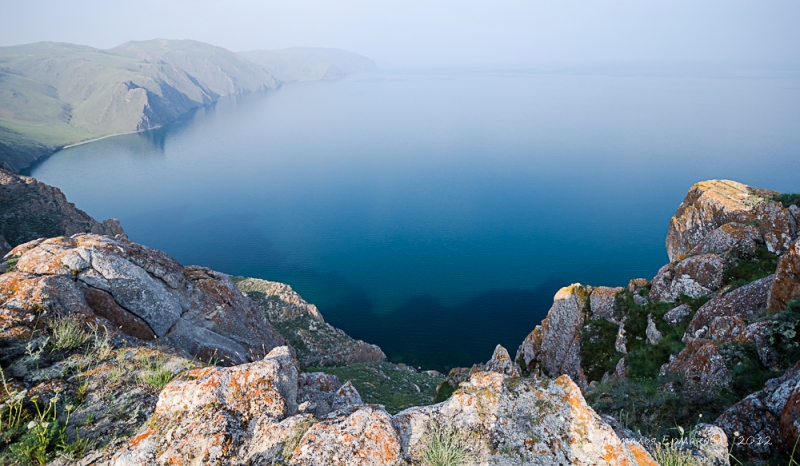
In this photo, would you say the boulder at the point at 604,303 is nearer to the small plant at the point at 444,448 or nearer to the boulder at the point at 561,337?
the boulder at the point at 561,337

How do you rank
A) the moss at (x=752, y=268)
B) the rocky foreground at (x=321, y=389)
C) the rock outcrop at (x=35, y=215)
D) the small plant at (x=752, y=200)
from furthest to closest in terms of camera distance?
the rock outcrop at (x=35, y=215), the small plant at (x=752, y=200), the moss at (x=752, y=268), the rocky foreground at (x=321, y=389)

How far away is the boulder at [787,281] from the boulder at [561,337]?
11946mm

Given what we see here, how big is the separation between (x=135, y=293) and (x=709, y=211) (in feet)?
121

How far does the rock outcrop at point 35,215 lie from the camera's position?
161 feet

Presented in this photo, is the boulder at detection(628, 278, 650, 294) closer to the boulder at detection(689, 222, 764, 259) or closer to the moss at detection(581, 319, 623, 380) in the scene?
the moss at detection(581, 319, 623, 380)

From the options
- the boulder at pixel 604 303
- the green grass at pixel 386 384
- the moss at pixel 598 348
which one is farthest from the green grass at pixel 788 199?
the green grass at pixel 386 384

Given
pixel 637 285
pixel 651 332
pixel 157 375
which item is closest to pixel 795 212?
pixel 637 285

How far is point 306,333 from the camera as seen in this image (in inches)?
1740

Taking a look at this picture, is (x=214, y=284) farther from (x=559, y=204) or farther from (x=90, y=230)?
(x=559, y=204)

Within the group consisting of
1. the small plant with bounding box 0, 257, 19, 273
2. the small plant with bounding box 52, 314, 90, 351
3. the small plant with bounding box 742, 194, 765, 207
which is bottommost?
the small plant with bounding box 0, 257, 19, 273

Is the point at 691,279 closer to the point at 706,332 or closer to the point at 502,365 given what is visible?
the point at 706,332

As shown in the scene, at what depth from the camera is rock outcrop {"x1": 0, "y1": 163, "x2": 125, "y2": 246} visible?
161ft

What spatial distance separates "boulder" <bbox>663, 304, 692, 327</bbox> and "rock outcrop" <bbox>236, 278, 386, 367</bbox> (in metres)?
30.2

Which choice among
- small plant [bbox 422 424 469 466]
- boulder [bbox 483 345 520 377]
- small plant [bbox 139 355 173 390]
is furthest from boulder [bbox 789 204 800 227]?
small plant [bbox 139 355 173 390]
